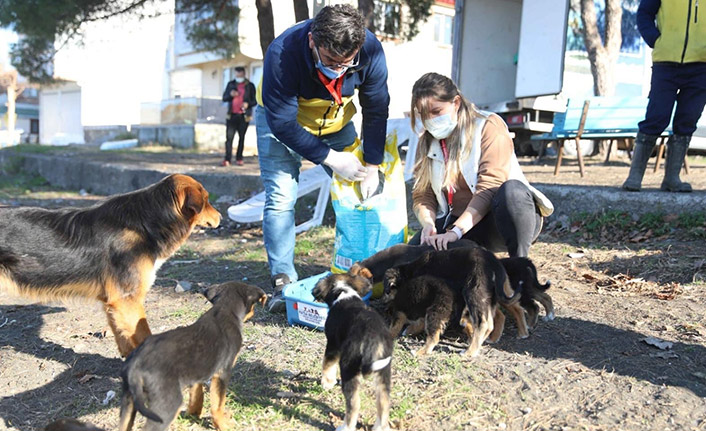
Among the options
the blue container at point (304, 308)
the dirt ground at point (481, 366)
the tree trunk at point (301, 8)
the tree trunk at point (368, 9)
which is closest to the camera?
the dirt ground at point (481, 366)

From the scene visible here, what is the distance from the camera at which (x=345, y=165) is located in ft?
14.1

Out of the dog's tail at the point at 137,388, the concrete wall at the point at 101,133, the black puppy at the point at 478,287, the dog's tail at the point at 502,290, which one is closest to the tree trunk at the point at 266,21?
the black puppy at the point at 478,287

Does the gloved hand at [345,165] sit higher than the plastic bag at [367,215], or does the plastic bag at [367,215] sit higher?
the gloved hand at [345,165]

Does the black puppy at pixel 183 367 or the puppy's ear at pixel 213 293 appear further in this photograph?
the puppy's ear at pixel 213 293

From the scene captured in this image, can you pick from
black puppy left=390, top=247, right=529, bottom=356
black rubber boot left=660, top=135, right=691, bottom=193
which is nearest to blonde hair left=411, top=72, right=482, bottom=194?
black puppy left=390, top=247, right=529, bottom=356

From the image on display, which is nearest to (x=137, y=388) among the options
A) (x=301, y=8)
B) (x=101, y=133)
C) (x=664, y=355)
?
(x=664, y=355)

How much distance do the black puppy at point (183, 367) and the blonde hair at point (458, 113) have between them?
6.26 feet

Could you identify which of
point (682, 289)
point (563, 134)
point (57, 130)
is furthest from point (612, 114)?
point (57, 130)

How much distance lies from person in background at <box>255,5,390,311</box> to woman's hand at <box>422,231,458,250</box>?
0.69 metres

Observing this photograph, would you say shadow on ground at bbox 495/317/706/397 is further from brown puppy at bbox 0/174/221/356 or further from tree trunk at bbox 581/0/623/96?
tree trunk at bbox 581/0/623/96

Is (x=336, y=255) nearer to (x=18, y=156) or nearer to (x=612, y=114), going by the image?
(x=612, y=114)

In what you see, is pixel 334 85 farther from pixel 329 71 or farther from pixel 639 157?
pixel 639 157

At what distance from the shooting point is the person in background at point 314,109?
12.0ft

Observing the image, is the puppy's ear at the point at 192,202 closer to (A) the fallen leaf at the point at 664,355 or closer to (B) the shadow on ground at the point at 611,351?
(B) the shadow on ground at the point at 611,351
